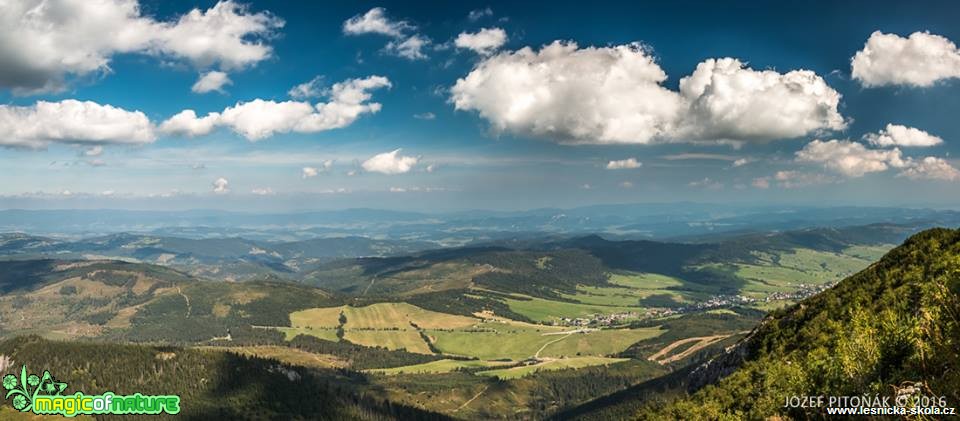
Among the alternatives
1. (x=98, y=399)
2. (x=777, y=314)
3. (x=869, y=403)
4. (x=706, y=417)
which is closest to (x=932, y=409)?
(x=869, y=403)

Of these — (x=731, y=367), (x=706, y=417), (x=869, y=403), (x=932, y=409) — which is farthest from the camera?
(x=731, y=367)

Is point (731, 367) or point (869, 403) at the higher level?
point (869, 403)

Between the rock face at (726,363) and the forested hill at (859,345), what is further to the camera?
the rock face at (726,363)

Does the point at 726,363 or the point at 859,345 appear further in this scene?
the point at 726,363

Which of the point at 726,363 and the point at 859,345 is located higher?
the point at 859,345

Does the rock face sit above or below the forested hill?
below

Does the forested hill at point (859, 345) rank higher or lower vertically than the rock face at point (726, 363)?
higher

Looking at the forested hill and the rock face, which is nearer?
the forested hill

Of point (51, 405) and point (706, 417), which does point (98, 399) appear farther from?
point (706, 417)
